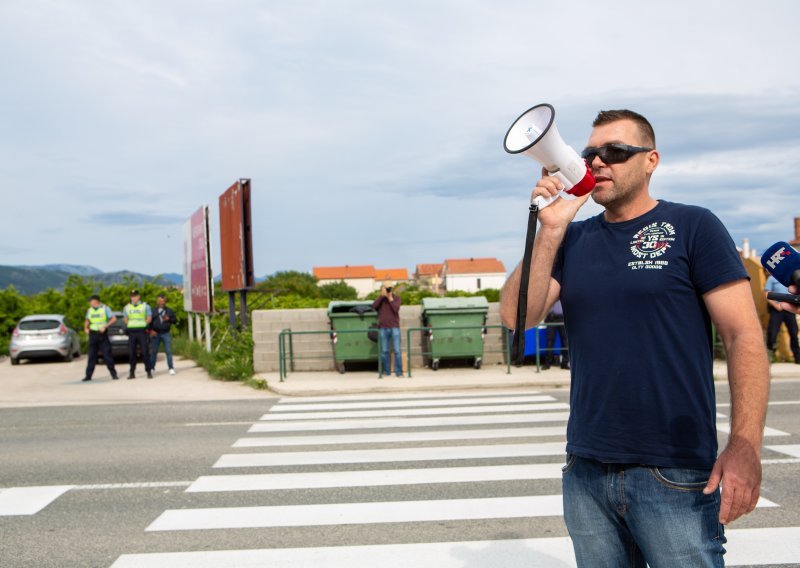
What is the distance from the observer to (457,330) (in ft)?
51.2

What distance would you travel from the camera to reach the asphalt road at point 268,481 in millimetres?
5191

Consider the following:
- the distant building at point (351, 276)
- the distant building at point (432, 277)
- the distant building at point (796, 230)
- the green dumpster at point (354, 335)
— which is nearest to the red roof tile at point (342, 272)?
the distant building at point (351, 276)

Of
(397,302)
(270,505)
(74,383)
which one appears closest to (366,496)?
(270,505)

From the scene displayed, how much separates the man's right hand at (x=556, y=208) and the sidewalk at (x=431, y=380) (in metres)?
A: 11.0

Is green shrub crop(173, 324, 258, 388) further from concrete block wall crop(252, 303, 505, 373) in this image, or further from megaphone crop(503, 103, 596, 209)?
megaphone crop(503, 103, 596, 209)

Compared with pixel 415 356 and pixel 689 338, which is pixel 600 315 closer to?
pixel 689 338

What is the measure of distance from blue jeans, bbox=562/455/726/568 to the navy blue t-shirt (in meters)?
0.06

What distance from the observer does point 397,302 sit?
49.6 feet

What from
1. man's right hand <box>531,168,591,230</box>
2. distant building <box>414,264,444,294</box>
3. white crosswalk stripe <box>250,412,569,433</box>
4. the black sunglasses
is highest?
distant building <box>414,264,444,294</box>

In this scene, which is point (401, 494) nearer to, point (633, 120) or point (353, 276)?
point (633, 120)

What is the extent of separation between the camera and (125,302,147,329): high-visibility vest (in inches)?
653

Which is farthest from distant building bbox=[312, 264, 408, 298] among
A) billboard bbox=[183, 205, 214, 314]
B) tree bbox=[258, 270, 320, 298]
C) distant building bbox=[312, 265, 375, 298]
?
billboard bbox=[183, 205, 214, 314]

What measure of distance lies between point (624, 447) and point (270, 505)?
13.6 ft

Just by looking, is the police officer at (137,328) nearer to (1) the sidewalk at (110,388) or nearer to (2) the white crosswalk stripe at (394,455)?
(1) the sidewalk at (110,388)
